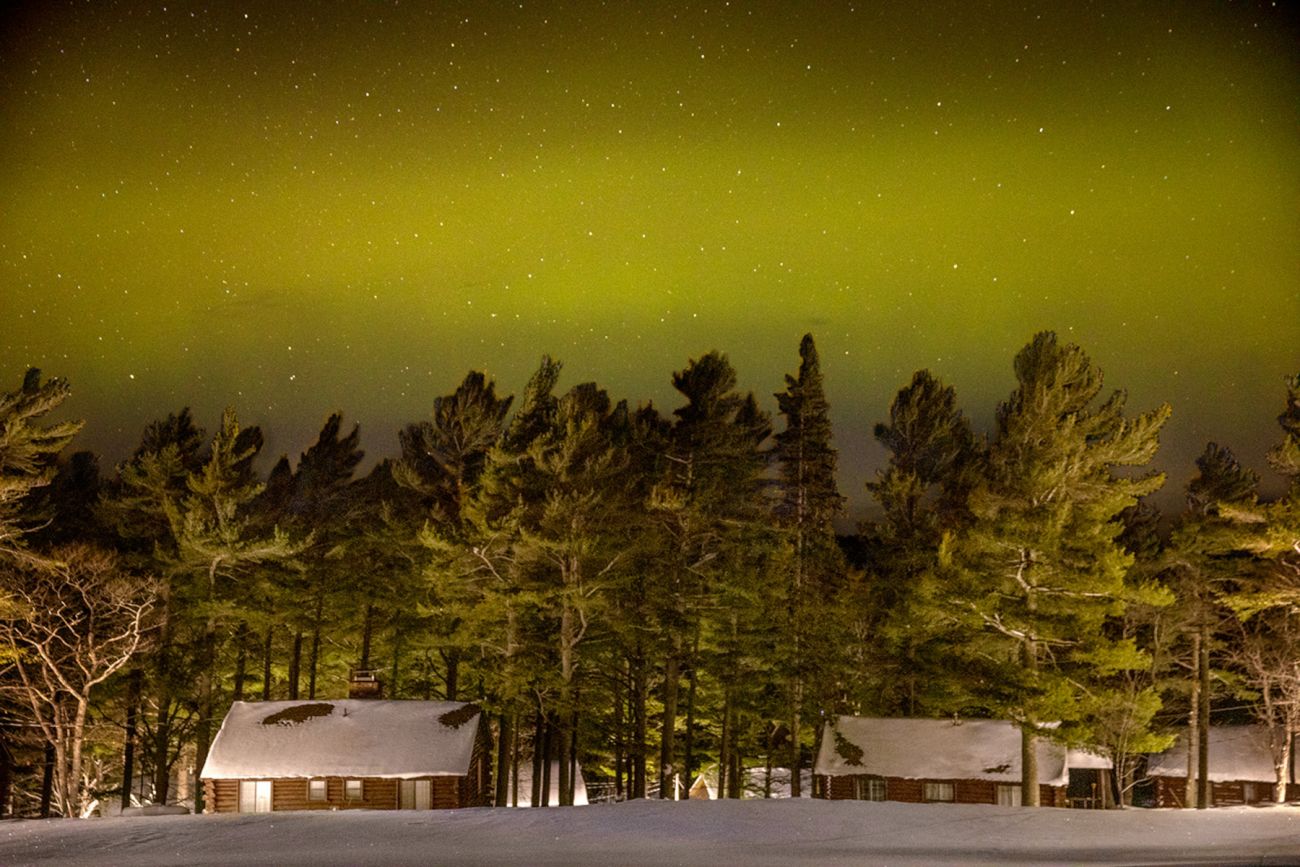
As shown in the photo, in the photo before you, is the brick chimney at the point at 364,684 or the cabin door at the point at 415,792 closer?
the cabin door at the point at 415,792

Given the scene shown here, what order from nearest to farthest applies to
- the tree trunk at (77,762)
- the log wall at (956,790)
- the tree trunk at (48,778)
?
1. the tree trunk at (77,762)
2. the tree trunk at (48,778)
3. the log wall at (956,790)

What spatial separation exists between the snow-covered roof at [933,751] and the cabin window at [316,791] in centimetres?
1768

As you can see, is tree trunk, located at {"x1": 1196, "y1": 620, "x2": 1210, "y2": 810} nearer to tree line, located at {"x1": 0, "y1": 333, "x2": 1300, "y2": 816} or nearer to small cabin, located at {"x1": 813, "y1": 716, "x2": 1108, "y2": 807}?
tree line, located at {"x1": 0, "y1": 333, "x2": 1300, "y2": 816}

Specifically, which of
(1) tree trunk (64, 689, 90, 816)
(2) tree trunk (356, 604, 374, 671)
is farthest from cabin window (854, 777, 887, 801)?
(1) tree trunk (64, 689, 90, 816)

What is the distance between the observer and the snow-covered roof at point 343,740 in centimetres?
4238

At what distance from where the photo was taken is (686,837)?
2844cm

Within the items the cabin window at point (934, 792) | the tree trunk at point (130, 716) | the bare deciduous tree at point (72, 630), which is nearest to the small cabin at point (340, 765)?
the tree trunk at point (130, 716)

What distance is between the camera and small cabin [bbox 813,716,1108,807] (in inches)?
1853

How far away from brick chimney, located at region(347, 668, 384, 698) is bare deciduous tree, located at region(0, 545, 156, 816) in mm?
7988

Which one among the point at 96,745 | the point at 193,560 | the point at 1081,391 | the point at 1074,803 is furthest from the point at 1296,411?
the point at 96,745

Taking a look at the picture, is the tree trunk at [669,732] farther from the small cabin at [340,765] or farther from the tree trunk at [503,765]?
the small cabin at [340,765]

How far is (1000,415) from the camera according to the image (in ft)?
131

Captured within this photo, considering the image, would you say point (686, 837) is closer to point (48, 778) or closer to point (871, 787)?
point (871, 787)

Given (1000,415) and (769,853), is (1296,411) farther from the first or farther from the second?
(769,853)
